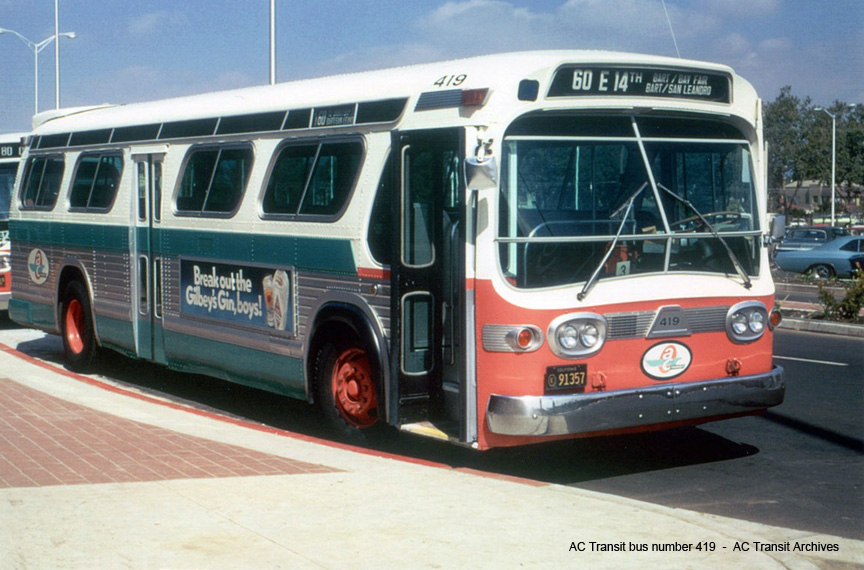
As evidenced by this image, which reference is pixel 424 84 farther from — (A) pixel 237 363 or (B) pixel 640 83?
(A) pixel 237 363

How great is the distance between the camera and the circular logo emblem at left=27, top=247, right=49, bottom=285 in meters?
14.4

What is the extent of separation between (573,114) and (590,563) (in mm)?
3406

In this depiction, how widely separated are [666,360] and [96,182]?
25.3 feet

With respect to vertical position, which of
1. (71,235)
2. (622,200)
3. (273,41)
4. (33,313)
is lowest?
(33,313)

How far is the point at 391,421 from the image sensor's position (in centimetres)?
848

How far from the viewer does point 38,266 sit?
1461cm

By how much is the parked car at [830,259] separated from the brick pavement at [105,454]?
26.5 metres

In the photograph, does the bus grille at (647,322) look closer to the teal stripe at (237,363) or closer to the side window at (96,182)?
the teal stripe at (237,363)

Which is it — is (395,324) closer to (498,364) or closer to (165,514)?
(498,364)

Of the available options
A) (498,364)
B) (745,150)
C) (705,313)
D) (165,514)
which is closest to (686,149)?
(745,150)

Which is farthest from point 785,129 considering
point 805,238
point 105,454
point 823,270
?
point 105,454

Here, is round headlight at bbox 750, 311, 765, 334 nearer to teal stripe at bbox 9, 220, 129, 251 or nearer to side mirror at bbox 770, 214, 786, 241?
side mirror at bbox 770, 214, 786, 241

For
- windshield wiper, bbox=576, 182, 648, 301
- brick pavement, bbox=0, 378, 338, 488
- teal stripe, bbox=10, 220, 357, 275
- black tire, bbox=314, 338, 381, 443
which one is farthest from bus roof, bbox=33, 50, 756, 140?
brick pavement, bbox=0, 378, 338, 488

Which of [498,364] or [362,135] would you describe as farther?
[362,135]
